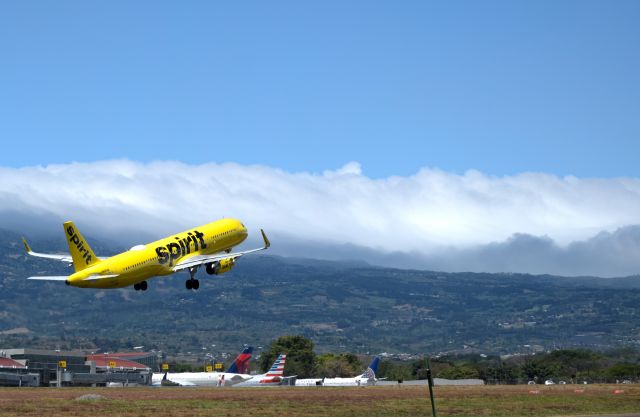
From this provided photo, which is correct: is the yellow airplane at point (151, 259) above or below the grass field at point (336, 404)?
above

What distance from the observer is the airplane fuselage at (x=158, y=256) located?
112062 mm

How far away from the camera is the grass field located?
10444 cm

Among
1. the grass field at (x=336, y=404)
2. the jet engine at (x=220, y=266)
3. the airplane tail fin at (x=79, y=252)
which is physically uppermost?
the airplane tail fin at (x=79, y=252)

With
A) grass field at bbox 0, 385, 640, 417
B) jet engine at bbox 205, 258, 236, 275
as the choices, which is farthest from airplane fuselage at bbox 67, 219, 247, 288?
grass field at bbox 0, 385, 640, 417

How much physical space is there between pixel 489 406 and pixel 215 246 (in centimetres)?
3708

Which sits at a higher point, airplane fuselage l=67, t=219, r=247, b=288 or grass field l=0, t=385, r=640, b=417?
airplane fuselage l=67, t=219, r=247, b=288

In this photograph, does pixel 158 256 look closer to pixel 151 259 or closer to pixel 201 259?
pixel 151 259

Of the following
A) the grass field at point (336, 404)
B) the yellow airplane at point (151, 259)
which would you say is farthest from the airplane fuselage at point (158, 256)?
the grass field at point (336, 404)

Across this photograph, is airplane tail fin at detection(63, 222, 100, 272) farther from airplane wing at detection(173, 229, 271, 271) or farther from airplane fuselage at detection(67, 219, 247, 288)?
airplane wing at detection(173, 229, 271, 271)

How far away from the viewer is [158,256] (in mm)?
116312

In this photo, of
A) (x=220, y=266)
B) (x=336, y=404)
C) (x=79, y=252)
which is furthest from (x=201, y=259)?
(x=336, y=404)

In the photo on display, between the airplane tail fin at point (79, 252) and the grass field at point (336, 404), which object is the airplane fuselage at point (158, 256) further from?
the grass field at point (336, 404)

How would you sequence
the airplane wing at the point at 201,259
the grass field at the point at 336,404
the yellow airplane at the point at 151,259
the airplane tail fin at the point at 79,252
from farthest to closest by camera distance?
the airplane wing at the point at 201,259
the airplane tail fin at the point at 79,252
the yellow airplane at the point at 151,259
the grass field at the point at 336,404

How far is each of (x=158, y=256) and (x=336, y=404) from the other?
27.1 meters
